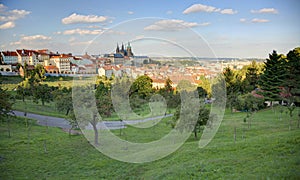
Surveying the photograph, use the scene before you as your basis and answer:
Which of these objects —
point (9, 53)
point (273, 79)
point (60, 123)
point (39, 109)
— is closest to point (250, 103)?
point (273, 79)

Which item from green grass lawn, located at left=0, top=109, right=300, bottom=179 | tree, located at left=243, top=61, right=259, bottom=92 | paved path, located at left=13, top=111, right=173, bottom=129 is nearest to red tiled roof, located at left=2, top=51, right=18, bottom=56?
paved path, located at left=13, top=111, right=173, bottom=129

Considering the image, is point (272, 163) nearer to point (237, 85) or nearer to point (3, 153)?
point (3, 153)

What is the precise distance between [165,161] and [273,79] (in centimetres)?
2363

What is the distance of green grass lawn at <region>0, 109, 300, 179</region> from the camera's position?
10117 mm

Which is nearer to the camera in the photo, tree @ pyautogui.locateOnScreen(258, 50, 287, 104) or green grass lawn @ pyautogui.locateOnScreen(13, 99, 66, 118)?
tree @ pyautogui.locateOnScreen(258, 50, 287, 104)

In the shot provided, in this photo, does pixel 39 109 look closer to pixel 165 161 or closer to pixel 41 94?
pixel 41 94

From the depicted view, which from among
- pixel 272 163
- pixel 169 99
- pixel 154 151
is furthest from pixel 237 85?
pixel 272 163

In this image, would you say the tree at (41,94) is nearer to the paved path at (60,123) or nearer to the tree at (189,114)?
the paved path at (60,123)

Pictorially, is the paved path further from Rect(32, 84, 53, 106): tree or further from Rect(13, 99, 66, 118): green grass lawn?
Rect(32, 84, 53, 106): tree

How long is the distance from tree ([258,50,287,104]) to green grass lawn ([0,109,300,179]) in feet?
45.5

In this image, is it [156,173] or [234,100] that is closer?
[156,173]

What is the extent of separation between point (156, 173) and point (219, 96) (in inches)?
995

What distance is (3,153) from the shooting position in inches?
628

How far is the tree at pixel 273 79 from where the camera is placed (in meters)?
30.9
